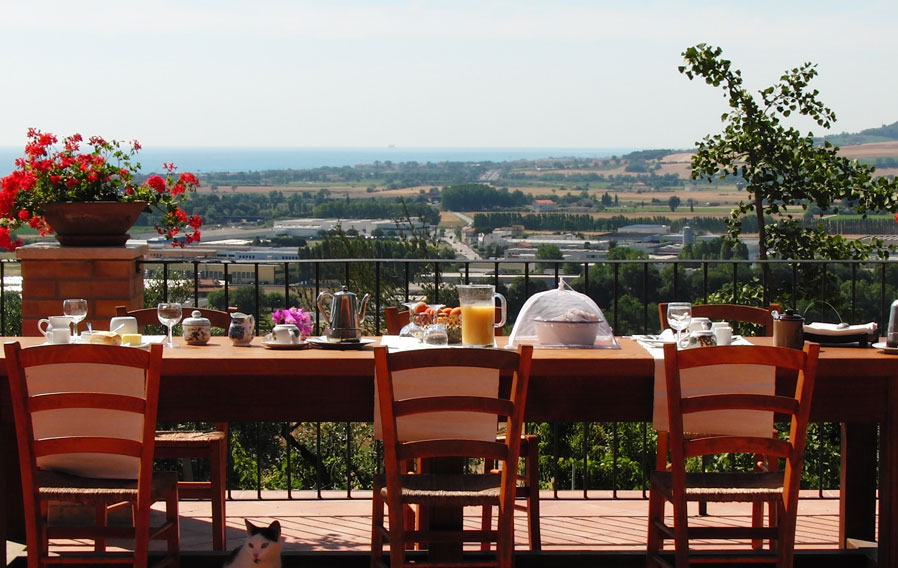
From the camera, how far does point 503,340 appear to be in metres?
3.45

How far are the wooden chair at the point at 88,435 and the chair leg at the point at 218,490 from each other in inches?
16.8

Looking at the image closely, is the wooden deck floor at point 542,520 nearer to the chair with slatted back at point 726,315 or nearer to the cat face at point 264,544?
the chair with slatted back at point 726,315

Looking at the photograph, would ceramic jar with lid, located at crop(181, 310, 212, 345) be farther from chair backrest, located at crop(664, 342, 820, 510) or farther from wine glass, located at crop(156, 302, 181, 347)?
chair backrest, located at crop(664, 342, 820, 510)

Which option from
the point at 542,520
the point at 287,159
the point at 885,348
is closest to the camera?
the point at 885,348

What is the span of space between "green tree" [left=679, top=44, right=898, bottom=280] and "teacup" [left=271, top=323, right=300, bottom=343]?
584cm

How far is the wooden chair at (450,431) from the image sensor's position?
2652 millimetres

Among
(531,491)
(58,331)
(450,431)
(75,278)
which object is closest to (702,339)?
(531,491)

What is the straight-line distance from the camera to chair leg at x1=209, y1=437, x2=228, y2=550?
3.39 metres

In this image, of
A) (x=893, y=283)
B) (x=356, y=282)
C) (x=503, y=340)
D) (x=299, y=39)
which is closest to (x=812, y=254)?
(x=893, y=283)

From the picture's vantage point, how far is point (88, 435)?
2.87 m

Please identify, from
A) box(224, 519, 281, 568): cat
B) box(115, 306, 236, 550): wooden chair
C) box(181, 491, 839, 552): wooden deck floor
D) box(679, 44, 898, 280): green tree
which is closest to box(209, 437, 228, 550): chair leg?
box(115, 306, 236, 550): wooden chair

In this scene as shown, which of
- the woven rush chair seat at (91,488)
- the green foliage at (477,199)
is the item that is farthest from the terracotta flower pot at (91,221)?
the green foliage at (477,199)

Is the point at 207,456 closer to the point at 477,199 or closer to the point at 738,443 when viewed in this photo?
the point at 738,443

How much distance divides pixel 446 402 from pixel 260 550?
0.77 meters
